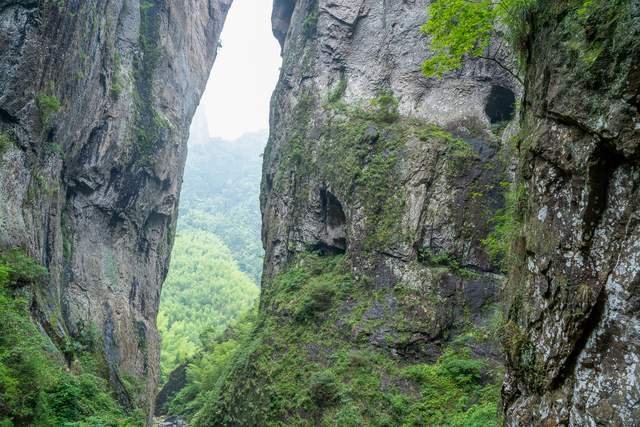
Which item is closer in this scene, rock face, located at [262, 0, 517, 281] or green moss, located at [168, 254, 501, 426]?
green moss, located at [168, 254, 501, 426]

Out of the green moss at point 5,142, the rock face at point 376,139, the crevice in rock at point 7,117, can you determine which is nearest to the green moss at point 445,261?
the rock face at point 376,139

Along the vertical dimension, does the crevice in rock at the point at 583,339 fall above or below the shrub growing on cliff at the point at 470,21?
below

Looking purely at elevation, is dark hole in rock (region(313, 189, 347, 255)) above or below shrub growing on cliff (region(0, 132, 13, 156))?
below

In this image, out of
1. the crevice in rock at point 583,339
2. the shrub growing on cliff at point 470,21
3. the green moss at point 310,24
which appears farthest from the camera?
the green moss at point 310,24

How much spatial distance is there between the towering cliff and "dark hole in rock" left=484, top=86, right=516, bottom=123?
0.05m

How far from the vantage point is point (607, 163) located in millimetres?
6414

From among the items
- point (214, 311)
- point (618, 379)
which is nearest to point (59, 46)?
point (618, 379)

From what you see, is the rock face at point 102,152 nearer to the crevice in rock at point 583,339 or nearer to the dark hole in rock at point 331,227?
the dark hole in rock at point 331,227

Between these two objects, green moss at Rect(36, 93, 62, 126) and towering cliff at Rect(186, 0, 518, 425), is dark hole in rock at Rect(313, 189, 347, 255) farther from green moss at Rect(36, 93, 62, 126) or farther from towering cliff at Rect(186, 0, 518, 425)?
green moss at Rect(36, 93, 62, 126)

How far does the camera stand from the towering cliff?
13.8 metres

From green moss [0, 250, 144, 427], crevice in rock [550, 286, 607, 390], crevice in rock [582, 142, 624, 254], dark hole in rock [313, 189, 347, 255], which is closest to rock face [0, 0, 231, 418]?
green moss [0, 250, 144, 427]

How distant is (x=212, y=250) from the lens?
84.8 meters

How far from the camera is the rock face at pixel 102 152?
13055mm

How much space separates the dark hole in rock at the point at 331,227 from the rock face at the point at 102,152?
28.4 feet
